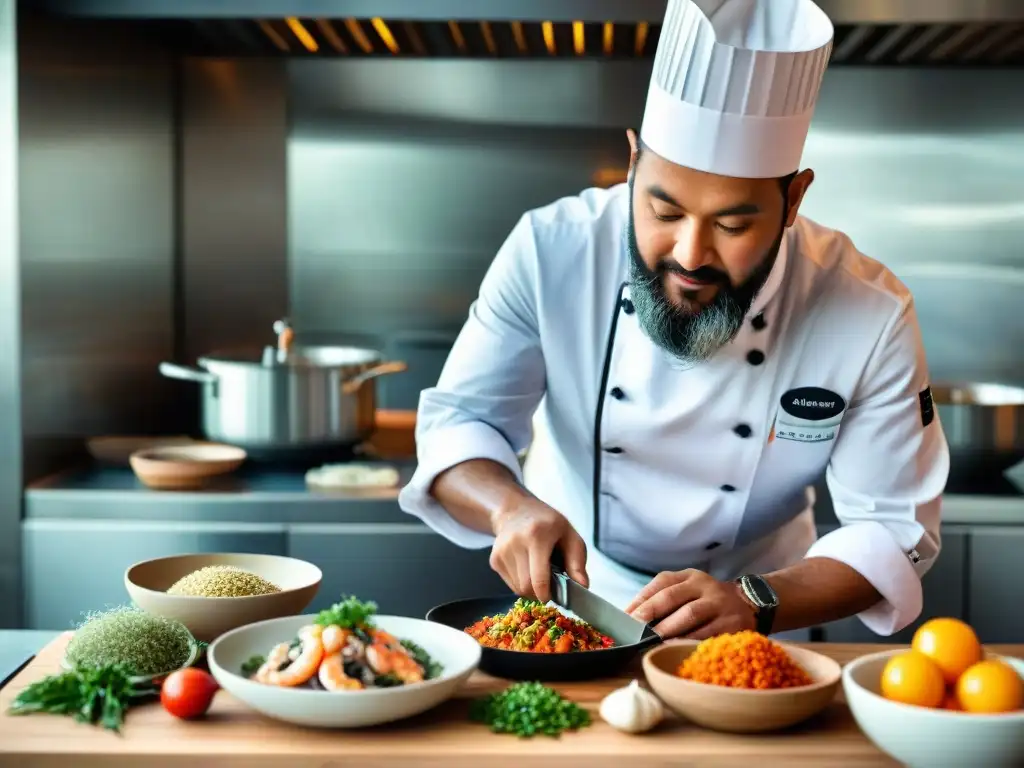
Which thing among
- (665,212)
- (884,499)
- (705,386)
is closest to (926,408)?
(884,499)

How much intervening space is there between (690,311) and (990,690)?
72 cm

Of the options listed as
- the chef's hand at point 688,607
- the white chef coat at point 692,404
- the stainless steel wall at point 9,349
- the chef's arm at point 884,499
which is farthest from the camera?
the stainless steel wall at point 9,349

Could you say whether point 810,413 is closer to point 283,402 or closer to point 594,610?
point 594,610

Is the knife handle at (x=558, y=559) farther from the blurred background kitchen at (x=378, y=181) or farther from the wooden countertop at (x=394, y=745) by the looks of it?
the blurred background kitchen at (x=378, y=181)

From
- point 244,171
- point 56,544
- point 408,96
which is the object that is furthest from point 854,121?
point 56,544

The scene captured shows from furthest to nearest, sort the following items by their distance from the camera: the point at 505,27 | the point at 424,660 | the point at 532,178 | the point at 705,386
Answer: the point at 532,178 → the point at 505,27 → the point at 705,386 → the point at 424,660

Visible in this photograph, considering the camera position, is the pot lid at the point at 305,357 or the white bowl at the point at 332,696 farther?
the pot lid at the point at 305,357

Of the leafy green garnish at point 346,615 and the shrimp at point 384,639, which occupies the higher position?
the leafy green garnish at point 346,615

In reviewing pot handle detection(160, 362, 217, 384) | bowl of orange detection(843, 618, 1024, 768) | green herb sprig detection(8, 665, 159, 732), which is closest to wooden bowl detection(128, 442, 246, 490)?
pot handle detection(160, 362, 217, 384)

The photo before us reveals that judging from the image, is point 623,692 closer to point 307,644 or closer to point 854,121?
point 307,644

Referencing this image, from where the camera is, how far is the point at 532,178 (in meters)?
3.59

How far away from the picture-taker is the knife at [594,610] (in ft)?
4.95

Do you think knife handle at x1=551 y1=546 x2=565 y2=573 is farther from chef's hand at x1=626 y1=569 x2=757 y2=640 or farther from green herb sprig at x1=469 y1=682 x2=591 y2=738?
green herb sprig at x1=469 y1=682 x2=591 y2=738

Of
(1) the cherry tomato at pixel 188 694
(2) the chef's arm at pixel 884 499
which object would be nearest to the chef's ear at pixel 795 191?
(2) the chef's arm at pixel 884 499
